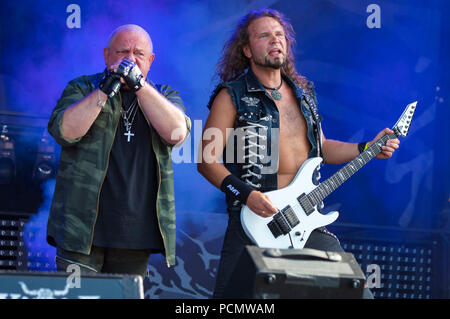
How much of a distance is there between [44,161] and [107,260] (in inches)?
77.6

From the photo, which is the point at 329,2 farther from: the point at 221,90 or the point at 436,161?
the point at 221,90

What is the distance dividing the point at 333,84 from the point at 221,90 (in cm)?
191

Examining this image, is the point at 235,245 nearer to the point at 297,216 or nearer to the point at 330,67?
the point at 297,216

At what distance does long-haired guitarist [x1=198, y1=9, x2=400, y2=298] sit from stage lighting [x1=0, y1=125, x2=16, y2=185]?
1.88 meters

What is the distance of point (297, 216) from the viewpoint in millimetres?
3107

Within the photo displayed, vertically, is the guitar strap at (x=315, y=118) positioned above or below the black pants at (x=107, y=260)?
above

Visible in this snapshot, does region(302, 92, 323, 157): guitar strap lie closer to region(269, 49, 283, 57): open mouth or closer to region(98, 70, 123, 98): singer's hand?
region(269, 49, 283, 57): open mouth

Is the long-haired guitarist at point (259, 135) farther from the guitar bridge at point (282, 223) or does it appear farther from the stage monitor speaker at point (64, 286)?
the stage monitor speaker at point (64, 286)

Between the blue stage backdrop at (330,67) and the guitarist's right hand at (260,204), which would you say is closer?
the guitarist's right hand at (260,204)

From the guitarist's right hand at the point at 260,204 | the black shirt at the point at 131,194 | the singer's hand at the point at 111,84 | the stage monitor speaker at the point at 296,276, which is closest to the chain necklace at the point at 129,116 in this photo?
the black shirt at the point at 131,194

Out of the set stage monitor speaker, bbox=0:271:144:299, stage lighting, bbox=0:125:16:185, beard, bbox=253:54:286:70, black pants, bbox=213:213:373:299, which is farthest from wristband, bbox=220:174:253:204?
stage lighting, bbox=0:125:16:185

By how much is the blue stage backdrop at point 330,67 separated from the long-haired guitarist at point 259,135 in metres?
1.45

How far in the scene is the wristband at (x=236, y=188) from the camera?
118 inches
